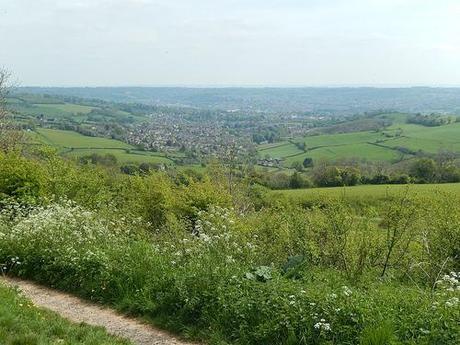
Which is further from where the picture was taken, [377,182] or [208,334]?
[377,182]

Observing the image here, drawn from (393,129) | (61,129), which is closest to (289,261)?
(61,129)

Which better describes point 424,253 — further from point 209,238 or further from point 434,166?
point 434,166

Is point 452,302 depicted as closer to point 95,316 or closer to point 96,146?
point 95,316

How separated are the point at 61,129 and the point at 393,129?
6928 cm

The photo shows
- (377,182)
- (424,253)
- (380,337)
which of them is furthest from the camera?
(377,182)

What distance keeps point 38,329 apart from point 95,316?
54.0 inches

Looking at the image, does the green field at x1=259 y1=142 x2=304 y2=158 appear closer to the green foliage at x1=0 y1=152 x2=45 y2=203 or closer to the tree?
the tree

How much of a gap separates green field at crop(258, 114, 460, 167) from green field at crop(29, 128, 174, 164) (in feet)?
70.8

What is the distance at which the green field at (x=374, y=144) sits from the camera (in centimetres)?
8656

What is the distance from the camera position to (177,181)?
2177 cm

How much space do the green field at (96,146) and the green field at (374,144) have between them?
21584 mm

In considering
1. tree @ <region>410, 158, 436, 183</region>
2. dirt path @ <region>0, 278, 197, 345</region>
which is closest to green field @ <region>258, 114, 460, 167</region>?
tree @ <region>410, 158, 436, 183</region>

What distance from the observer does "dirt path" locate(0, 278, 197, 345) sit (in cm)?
798

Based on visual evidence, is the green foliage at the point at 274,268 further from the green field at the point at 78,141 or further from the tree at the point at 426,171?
the green field at the point at 78,141
